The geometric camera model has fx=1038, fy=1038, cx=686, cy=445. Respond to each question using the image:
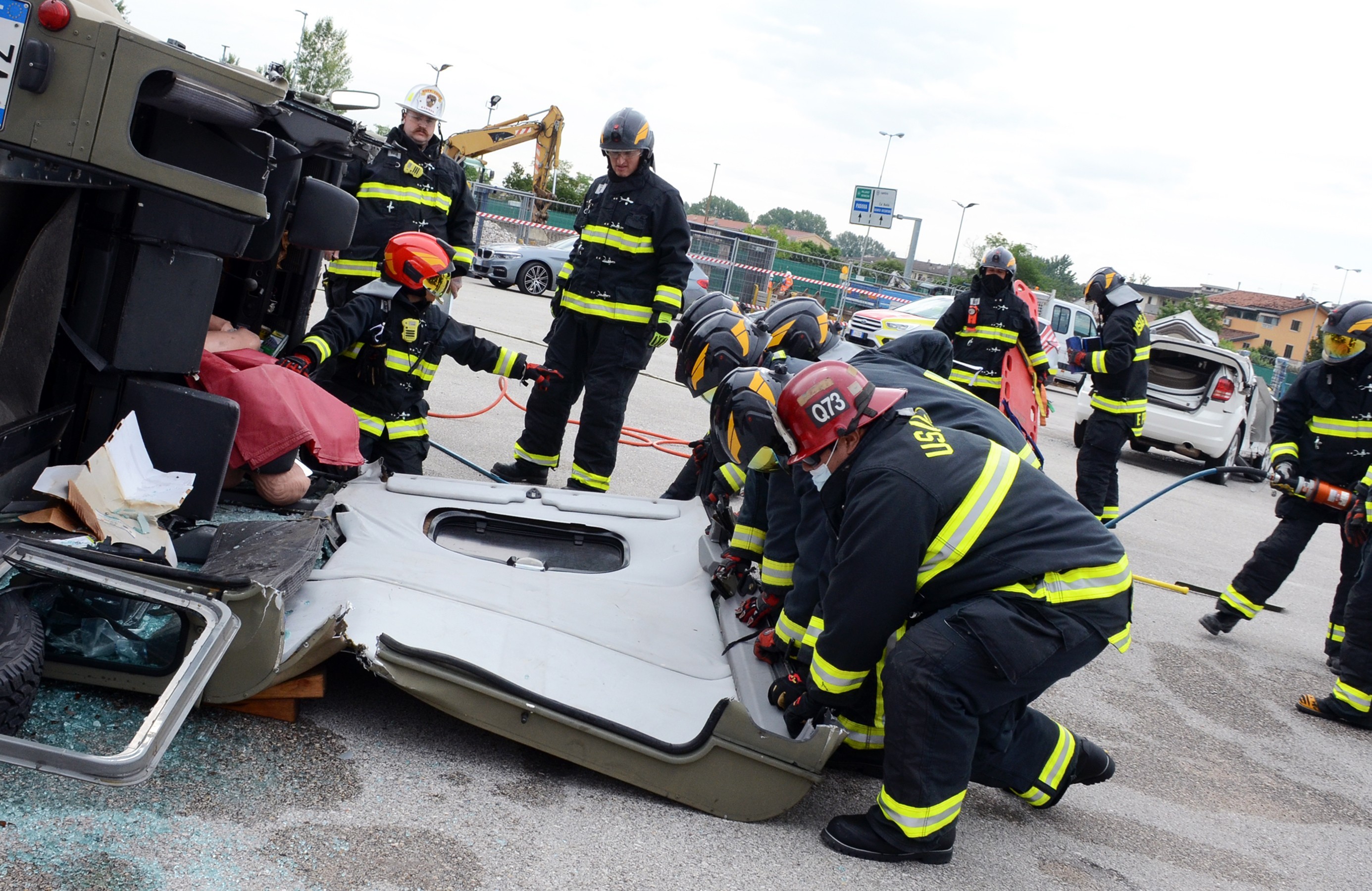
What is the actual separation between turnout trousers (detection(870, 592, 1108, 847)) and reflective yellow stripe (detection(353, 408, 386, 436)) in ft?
9.28

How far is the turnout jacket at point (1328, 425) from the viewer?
552 centimetres

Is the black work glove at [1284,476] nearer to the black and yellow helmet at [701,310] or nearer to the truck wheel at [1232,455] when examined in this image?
the black and yellow helmet at [701,310]

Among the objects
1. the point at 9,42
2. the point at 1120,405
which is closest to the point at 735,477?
the point at 9,42

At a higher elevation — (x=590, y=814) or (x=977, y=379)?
(x=977, y=379)

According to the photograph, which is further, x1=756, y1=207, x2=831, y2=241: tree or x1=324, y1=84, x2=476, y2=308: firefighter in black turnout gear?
x1=756, y1=207, x2=831, y2=241: tree

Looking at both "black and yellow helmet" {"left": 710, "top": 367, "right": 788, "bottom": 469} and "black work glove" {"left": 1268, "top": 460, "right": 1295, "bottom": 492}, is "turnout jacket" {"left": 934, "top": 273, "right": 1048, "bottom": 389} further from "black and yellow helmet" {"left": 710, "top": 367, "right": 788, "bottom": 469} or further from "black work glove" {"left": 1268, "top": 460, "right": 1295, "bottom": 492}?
"black and yellow helmet" {"left": 710, "top": 367, "right": 788, "bottom": 469}

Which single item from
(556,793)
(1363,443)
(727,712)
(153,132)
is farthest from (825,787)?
(1363,443)

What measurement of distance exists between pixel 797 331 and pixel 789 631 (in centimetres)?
170

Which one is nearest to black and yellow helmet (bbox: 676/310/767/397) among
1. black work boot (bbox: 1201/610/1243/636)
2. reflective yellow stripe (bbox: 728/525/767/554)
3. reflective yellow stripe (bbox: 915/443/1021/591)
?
reflective yellow stripe (bbox: 728/525/767/554)

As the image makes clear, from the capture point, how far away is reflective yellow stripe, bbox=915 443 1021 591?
9.53ft

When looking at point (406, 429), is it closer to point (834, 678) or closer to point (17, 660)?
point (17, 660)

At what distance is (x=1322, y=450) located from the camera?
222 inches

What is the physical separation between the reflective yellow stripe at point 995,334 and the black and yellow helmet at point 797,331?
2884 mm

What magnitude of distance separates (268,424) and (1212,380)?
Result: 1116 centimetres
